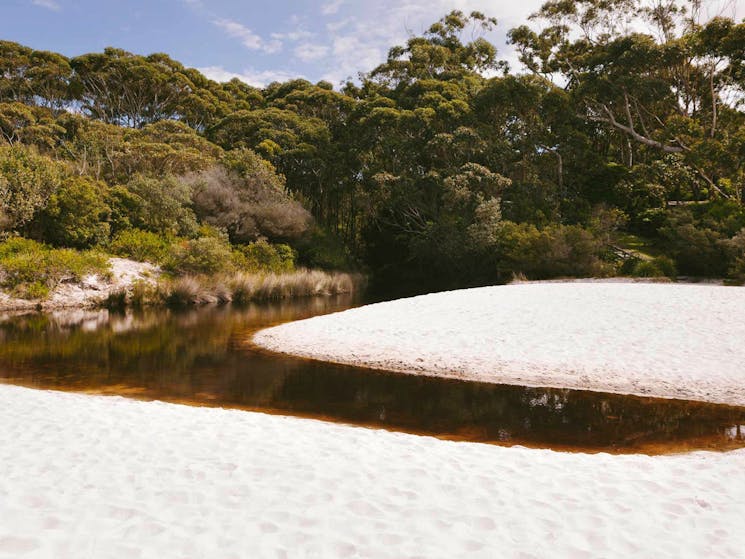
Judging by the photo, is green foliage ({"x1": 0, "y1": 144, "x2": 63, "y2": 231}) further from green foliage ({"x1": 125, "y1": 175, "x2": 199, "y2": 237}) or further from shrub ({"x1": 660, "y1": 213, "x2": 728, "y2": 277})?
shrub ({"x1": 660, "y1": 213, "x2": 728, "y2": 277})

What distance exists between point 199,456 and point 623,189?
3760 cm

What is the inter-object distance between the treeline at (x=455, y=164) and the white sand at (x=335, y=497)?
72.0 ft

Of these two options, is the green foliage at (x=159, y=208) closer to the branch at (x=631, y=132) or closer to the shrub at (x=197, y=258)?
the shrub at (x=197, y=258)

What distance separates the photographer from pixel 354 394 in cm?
981

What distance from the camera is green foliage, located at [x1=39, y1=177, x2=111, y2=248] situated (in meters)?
24.1

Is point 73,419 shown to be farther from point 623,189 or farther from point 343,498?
point 623,189

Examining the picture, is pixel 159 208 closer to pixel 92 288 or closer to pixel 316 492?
pixel 92 288

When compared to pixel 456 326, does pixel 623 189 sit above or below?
above

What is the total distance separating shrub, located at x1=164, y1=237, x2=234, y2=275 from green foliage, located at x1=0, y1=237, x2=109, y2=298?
317 cm

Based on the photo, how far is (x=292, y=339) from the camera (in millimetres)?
14453

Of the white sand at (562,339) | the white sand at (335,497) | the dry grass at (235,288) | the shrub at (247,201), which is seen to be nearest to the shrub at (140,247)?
the dry grass at (235,288)

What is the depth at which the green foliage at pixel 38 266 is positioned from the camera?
68.3 ft

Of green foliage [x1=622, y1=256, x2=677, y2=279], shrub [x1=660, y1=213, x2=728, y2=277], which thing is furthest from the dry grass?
shrub [x1=660, y1=213, x2=728, y2=277]

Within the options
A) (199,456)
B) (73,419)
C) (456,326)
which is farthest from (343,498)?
(456,326)
